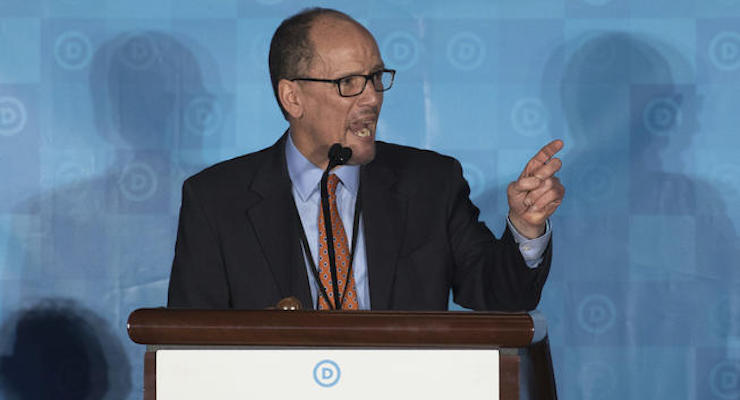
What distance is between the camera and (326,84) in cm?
211

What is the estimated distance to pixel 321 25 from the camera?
84.7 inches

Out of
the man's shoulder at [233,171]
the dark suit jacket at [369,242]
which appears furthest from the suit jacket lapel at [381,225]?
the man's shoulder at [233,171]

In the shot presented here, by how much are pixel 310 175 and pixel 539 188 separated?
2.23 feet

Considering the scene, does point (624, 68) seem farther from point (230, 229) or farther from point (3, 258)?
point (3, 258)

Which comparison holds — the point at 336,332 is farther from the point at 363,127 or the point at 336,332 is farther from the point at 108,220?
the point at 108,220

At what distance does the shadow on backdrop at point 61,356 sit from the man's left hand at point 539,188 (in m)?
1.70

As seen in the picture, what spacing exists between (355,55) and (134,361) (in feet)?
4.49

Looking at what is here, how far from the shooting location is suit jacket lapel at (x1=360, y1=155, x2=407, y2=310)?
199 cm

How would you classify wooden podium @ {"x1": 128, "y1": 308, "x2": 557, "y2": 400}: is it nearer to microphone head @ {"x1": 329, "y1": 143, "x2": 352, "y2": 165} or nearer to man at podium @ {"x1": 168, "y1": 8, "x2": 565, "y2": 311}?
microphone head @ {"x1": 329, "y1": 143, "x2": 352, "y2": 165}

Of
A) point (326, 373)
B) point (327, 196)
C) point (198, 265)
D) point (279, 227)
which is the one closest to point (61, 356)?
point (198, 265)

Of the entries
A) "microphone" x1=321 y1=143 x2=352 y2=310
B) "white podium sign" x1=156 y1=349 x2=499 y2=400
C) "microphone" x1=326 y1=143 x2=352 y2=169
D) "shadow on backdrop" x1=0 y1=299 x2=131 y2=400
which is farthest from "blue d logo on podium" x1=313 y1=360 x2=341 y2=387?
"shadow on backdrop" x1=0 y1=299 x2=131 y2=400

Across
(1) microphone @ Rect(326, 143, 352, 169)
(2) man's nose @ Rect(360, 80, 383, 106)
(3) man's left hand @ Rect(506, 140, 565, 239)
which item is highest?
(2) man's nose @ Rect(360, 80, 383, 106)

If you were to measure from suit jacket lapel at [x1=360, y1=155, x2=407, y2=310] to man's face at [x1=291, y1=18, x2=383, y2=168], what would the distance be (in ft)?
0.25

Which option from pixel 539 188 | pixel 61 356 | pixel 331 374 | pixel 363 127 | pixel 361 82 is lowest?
pixel 61 356
